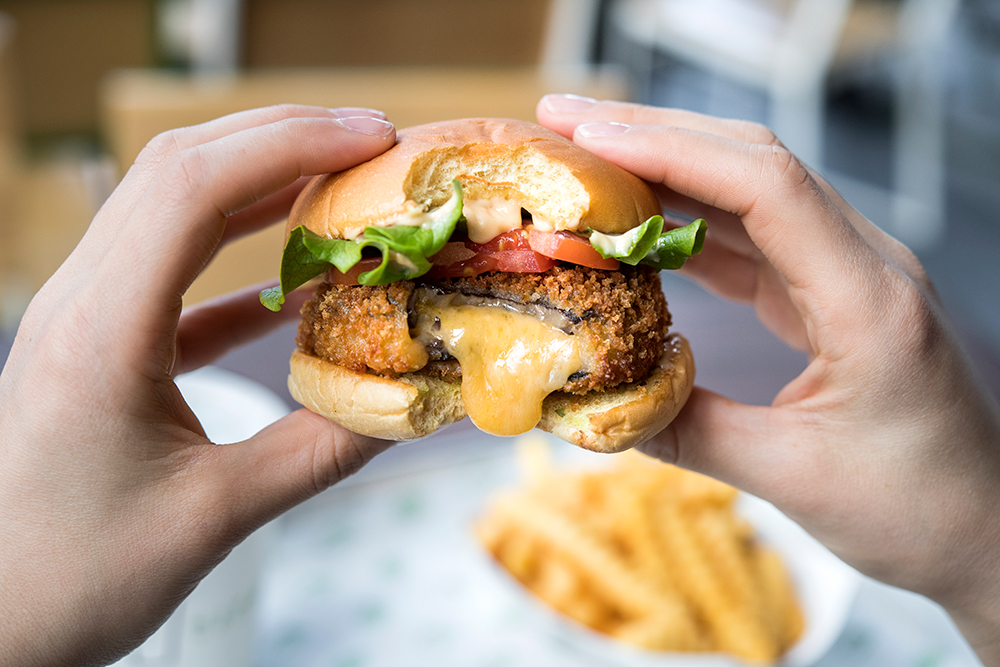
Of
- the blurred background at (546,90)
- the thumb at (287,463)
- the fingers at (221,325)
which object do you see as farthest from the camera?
the blurred background at (546,90)

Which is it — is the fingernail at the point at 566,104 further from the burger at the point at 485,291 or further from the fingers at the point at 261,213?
the fingers at the point at 261,213

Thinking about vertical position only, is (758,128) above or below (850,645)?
above

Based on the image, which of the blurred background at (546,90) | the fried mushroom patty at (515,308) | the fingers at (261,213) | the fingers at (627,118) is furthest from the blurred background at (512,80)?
the fried mushroom patty at (515,308)

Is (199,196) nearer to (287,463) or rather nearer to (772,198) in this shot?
(287,463)

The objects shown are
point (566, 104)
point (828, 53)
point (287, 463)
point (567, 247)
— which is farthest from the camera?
point (828, 53)

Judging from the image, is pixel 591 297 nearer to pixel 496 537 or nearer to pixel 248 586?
pixel 496 537

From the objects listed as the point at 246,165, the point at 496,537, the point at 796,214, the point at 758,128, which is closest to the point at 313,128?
the point at 246,165

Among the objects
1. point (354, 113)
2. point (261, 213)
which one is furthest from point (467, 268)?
point (261, 213)
